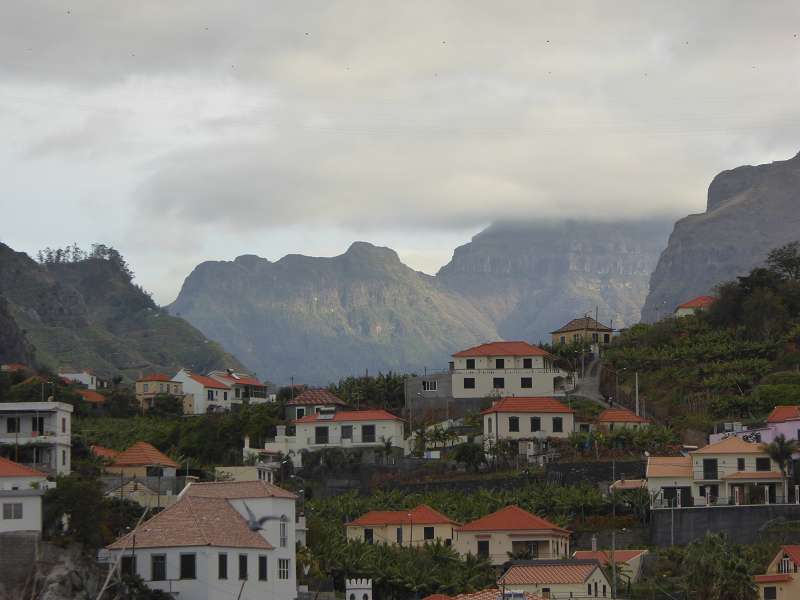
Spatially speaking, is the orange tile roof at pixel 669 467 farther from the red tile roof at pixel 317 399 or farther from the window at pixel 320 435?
the red tile roof at pixel 317 399

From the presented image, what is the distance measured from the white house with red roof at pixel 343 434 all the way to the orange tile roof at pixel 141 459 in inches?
523

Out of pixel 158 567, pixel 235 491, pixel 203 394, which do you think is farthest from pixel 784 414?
pixel 203 394

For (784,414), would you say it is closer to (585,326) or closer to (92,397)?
(585,326)

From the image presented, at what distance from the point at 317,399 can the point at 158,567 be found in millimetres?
51793

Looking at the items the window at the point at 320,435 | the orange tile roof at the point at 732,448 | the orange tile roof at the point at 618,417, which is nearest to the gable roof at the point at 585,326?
the orange tile roof at the point at 618,417

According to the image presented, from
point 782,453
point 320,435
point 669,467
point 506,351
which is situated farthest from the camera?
point 506,351

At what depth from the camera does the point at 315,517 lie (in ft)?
326

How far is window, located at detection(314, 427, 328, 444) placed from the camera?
116750 millimetres

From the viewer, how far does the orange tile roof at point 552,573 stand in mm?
82188

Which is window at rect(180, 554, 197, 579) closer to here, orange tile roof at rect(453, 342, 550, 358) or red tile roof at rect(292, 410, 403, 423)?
red tile roof at rect(292, 410, 403, 423)

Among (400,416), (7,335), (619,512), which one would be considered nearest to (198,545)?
(619,512)

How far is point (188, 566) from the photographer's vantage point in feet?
242

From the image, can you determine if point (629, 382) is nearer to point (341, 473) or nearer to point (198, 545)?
point (341, 473)

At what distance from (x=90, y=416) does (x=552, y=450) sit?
3458 centimetres
